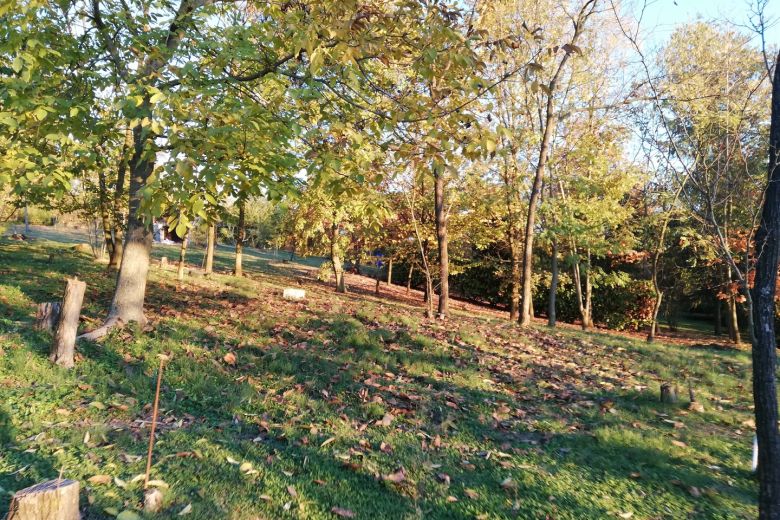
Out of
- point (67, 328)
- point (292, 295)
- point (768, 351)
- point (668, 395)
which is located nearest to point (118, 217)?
point (292, 295)

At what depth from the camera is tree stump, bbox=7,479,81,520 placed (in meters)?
2.04

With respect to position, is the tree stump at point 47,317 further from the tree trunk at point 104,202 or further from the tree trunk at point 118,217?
the tree trunk at point 118,217

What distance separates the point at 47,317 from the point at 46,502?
16.3 ft

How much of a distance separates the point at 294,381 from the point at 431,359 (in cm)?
223

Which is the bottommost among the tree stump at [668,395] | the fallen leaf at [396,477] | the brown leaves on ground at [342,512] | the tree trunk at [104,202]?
the brown leaves on ground at [342,512]

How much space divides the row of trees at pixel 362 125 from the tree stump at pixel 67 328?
43.1 inches

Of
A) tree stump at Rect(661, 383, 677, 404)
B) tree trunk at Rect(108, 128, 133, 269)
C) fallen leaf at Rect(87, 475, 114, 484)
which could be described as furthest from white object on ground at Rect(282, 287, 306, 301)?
fallen leaf at Rect(87, 475, 114, 484)

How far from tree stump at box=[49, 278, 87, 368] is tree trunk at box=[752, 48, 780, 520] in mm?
6199

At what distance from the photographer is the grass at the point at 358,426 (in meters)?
3.29

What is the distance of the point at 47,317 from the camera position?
6.11 metres

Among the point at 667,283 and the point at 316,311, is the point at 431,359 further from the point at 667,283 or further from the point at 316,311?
the point at 667,283

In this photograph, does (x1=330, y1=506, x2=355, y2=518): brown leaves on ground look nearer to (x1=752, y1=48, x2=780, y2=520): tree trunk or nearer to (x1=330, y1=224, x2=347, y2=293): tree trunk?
(x1=752, y1=48, x2=780, y2=520): tree trunk

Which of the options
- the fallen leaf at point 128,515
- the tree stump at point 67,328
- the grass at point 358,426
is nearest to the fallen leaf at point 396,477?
the grass at point 358,426

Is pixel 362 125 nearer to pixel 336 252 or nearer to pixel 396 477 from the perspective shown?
pixel 396 477
